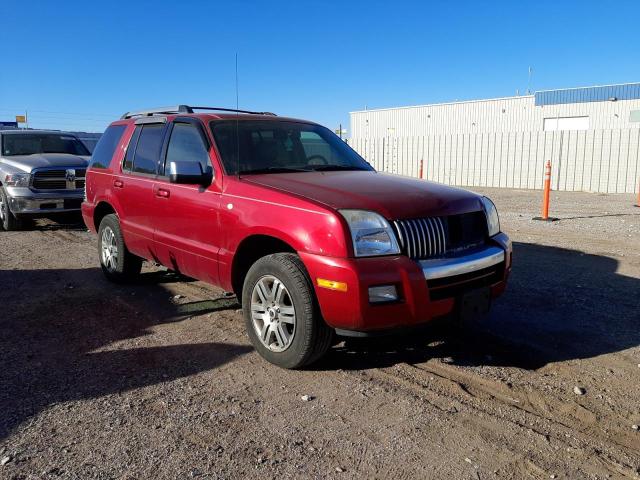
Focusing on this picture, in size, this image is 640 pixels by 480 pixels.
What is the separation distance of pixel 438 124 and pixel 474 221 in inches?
1377

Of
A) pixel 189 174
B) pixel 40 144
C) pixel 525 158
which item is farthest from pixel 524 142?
pixel 189 174

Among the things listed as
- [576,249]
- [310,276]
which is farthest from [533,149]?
[310,276]

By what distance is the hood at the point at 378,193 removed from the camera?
3719 mm

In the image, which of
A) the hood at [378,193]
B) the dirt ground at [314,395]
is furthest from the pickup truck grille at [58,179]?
the hood at [378,193]

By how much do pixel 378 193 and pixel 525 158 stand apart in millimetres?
18103

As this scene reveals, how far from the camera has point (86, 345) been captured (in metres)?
4.54

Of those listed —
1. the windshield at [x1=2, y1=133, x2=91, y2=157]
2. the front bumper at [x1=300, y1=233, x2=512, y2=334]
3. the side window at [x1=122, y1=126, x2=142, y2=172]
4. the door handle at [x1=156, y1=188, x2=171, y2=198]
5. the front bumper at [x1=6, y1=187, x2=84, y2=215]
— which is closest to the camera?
the front bumper at [x1=300, y1=233, x2=512, y2=334]

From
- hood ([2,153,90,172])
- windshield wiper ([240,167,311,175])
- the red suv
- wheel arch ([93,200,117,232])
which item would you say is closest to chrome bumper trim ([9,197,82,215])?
hood ([2,153,90,172])

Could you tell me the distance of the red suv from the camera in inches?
140

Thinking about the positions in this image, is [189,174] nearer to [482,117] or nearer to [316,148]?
[316,148]

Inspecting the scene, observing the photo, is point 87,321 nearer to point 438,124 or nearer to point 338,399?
point 338,399

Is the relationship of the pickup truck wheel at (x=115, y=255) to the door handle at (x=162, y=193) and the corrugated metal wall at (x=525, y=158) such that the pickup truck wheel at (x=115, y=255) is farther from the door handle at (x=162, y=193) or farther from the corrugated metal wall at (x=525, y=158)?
the corrugated metal wall at (x=525, y=158)

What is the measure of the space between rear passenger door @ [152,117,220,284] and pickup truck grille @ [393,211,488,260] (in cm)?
160

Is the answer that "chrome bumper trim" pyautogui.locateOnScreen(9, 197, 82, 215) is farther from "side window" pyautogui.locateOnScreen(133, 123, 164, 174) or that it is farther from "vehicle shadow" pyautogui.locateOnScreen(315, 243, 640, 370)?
"vehicle shadow" pyautogui.locateOnScreen(315, 243, 640, 370)
